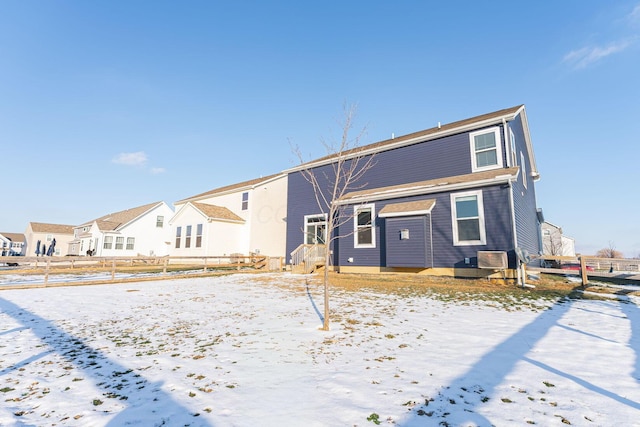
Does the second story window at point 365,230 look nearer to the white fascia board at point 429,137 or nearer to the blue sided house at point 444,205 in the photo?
the blue sided house at point 444,205

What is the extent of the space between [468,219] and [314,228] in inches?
376

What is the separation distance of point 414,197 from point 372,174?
3.74 metres

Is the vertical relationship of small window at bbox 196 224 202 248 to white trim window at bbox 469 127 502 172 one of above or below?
Result: below

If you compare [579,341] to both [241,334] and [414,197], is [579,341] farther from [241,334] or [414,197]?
[414,197]

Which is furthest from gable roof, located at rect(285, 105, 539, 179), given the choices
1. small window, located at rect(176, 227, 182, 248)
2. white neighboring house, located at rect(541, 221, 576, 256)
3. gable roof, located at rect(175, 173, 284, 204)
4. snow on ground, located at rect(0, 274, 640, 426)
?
white neighboring house, located at rect(541, 221, 576, 256)

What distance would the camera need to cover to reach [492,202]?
→ 1164cm

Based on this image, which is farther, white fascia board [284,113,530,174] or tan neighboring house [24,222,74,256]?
tan neighboring house [24,222,74,256]

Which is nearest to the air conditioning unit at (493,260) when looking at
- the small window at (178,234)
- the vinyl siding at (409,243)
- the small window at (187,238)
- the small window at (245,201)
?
the vinyl siding at (409,243)

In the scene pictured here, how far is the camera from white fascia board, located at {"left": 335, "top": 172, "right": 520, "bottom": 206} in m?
11.3

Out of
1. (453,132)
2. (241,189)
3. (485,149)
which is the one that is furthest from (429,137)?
(241,189)

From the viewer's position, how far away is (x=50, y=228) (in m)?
48.8

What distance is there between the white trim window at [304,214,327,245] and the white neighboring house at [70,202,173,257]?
21314 mm

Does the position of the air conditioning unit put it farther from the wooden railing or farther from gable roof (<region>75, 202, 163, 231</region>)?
gable roof (<region>75, 202, 163, 231</region>)

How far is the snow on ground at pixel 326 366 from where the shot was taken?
2891mm
